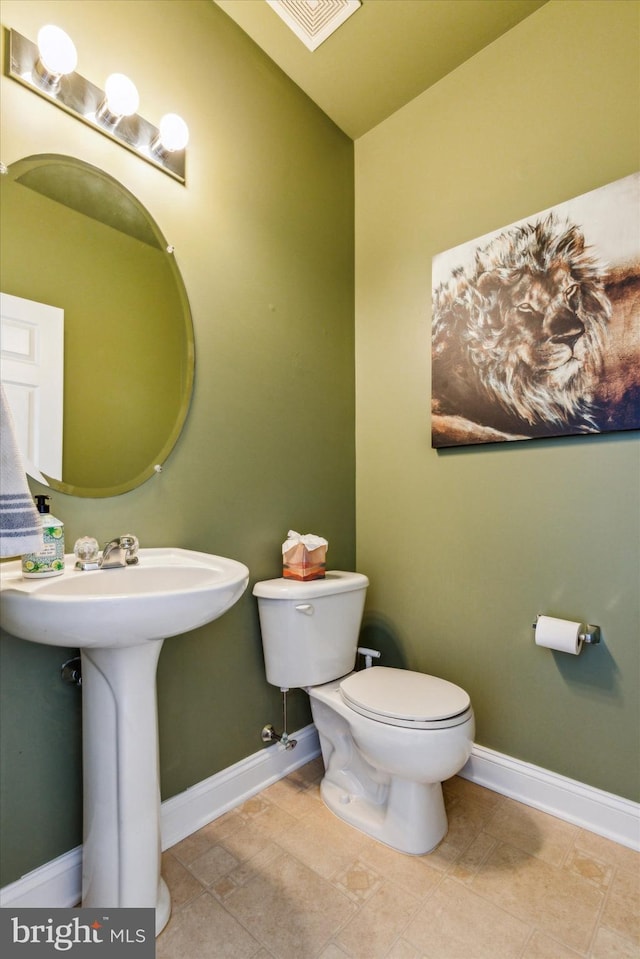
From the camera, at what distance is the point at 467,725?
1309mm

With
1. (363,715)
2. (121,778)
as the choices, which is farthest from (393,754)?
(121,778)

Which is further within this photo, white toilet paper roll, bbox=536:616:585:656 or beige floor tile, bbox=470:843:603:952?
white toilet paper roll, bbox=536:616:585:656

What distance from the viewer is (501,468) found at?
1.66m

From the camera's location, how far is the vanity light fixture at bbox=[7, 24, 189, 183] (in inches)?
44.5

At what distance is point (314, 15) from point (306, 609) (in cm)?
200

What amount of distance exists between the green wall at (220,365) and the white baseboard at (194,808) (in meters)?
0.03

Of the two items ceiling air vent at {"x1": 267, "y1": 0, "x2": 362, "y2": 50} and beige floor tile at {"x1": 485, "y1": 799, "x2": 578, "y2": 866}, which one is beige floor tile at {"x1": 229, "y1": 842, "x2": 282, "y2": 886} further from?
ceiling air vent at {"x1": 267, "y1": 0, "x2": 362, "y2": 50}

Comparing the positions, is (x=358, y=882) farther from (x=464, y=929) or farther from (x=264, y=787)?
(x=264, y=787)

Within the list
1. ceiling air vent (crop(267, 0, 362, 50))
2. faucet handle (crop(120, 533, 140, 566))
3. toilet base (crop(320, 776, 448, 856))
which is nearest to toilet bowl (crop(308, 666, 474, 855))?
toilet base (crop(320, 776, 448, 856))

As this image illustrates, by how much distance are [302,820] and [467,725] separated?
0.64m

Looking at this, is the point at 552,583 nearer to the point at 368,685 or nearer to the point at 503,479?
the point at 503,479

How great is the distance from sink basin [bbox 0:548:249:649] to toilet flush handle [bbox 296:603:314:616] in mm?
490

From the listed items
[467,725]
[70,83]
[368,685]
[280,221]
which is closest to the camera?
[70,83]

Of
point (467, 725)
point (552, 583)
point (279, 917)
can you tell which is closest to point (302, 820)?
point (279, 917)
